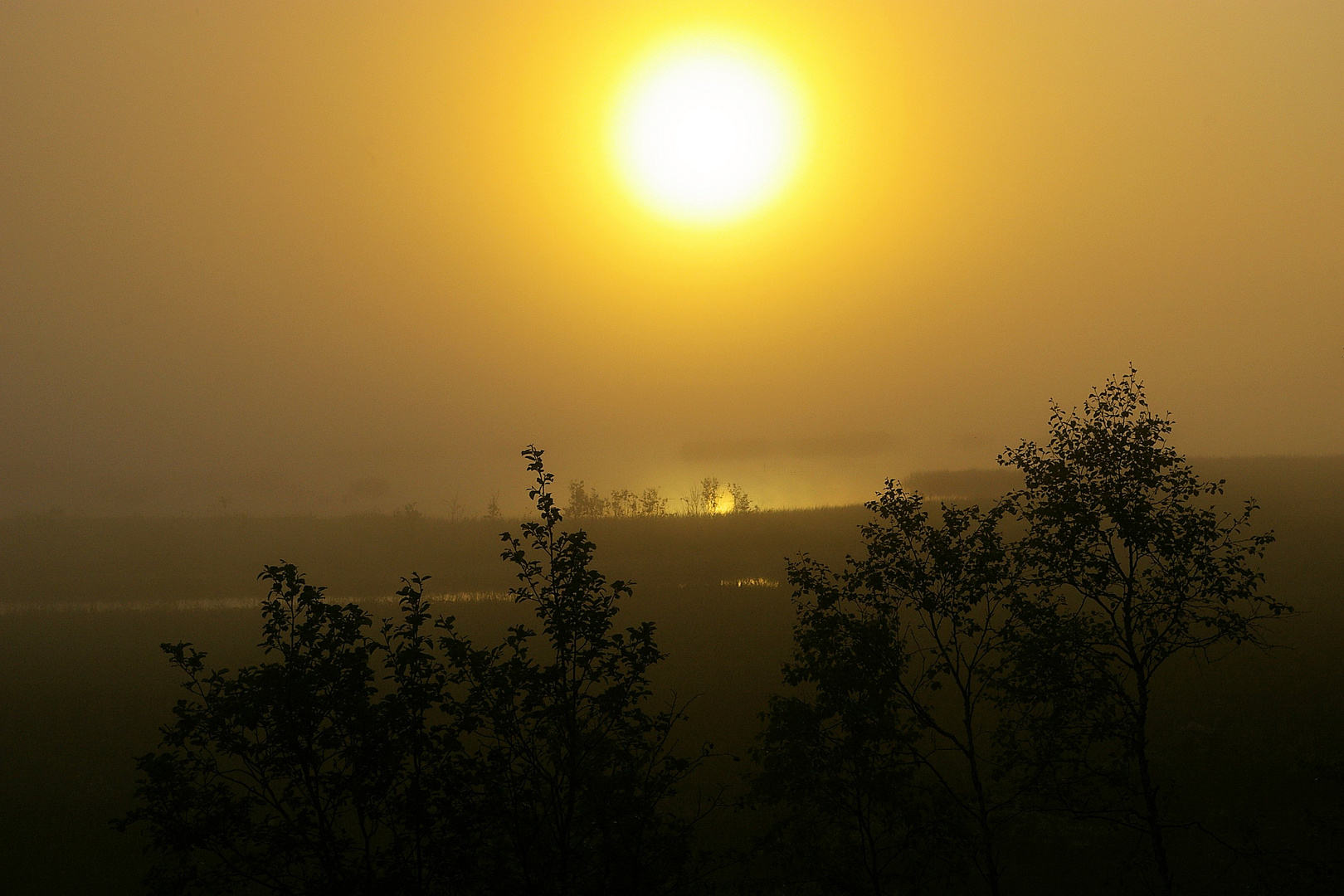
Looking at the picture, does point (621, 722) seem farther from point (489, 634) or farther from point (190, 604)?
point (190, 604)

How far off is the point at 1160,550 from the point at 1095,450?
342 centimetres

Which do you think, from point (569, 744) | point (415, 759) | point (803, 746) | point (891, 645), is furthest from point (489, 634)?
point (569, 744)

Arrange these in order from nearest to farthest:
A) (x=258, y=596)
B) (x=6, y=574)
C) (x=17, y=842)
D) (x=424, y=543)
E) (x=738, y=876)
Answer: (x=738, y=876), (x=17, y=842), (x=258, y=596), (x=424, y=543), (x=6, y=574)

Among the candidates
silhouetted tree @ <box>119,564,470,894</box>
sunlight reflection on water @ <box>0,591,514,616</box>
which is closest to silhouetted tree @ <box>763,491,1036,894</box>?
silhouetted tree @ <box>119,564,470,894</box>

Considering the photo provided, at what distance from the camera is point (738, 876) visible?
38.5 m

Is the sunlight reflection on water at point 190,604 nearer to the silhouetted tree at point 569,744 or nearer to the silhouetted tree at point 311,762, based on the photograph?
the silhouetted tree at point 569,744

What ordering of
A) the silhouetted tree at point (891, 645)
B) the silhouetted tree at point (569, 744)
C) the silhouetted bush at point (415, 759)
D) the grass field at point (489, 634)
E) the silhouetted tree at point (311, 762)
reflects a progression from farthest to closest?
the grass field at point (489, 634)
the silhouetted tree at point (891, 645)
the silhouetted tree at point (569, 744)
the silhouetted bush at point (415, 759)
the silhouetted tree at point (311, 762)

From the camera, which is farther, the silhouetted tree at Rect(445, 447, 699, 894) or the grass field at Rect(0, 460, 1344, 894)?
the grass field at Rect(0, 460, 1344, 894)

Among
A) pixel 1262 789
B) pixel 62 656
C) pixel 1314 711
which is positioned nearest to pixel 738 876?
pixel 1262 789

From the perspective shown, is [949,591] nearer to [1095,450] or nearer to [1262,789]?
[1095,450]

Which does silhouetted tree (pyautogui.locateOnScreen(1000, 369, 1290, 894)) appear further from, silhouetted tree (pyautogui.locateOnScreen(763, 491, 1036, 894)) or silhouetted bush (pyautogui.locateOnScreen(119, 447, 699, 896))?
silhouetted bush (pyautogui.locateOnScreen(119, 447, 699, 896))

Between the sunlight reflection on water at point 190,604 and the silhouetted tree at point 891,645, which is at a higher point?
Result: the silhouetted tree at point 891,645

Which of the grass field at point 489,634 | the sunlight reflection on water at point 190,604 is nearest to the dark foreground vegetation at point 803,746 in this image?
the grass field at point 489,634

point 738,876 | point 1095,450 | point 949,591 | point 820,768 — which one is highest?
point 1095,450
